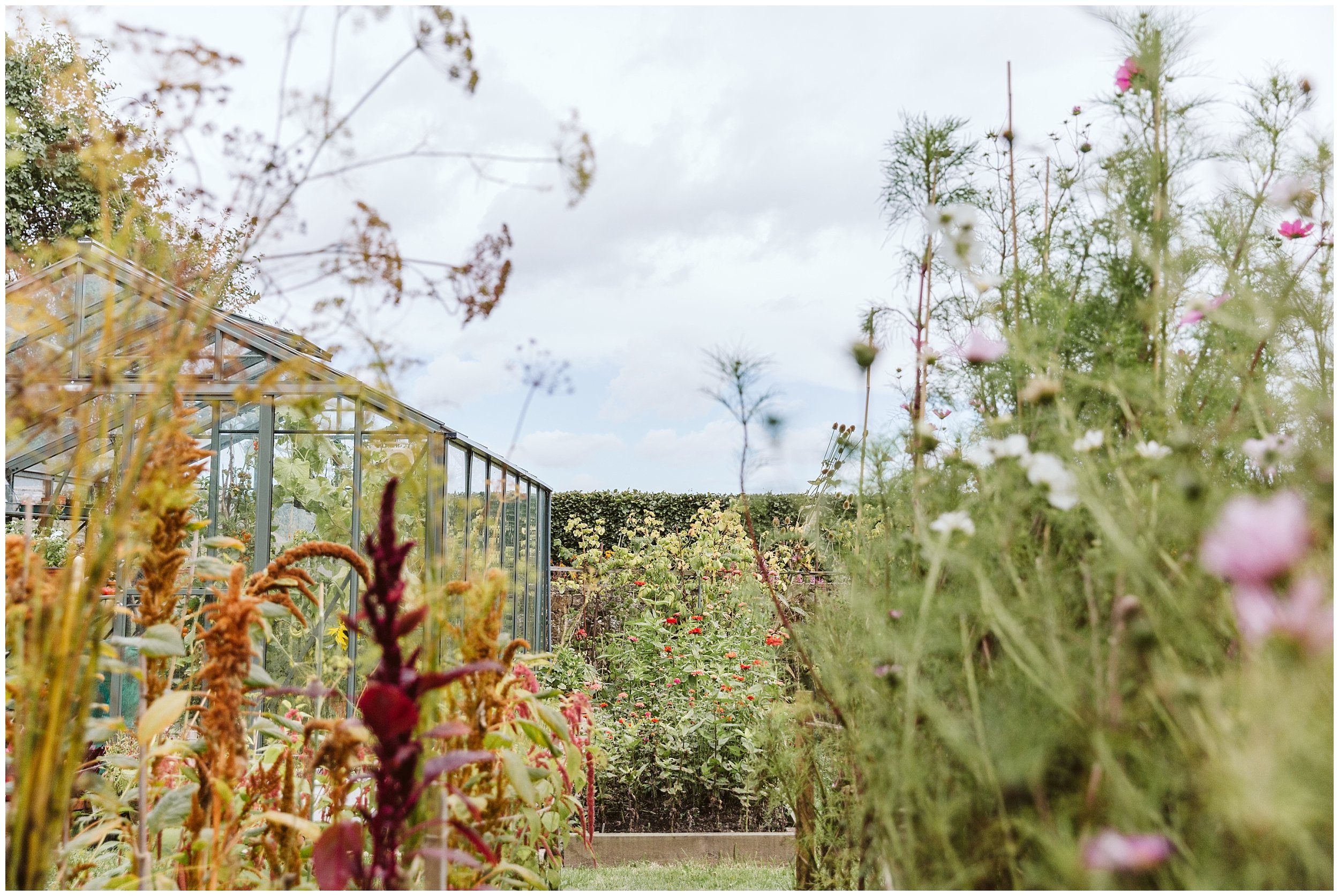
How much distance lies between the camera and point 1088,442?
3.23 feet

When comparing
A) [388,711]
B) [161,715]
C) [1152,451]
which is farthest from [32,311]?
[1152,451]

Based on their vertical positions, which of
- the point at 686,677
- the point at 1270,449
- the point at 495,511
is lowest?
the point at 686,677

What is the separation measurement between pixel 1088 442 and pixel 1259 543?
1.10ft

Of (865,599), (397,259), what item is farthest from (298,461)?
(865,599)

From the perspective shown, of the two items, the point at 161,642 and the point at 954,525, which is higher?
the point at 954,525

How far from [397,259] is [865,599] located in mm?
1000

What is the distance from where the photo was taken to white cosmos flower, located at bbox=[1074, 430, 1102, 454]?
0.97 m

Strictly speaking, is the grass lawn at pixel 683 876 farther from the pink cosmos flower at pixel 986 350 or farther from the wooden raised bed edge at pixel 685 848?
the pink cosmos flower at pixel 986 350

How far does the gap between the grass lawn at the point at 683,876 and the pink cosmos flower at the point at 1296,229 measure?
253 centimetres

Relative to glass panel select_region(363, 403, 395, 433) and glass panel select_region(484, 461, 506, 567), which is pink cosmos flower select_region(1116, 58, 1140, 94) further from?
glass panel select_region(484, 461, 506, 567)

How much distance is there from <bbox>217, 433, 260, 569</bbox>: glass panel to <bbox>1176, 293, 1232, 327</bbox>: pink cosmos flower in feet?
14.8

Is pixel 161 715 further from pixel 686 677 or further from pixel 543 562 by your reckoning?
pixel 543 562

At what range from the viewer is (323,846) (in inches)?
37.9

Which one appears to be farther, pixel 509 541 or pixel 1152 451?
pixel 509 541
